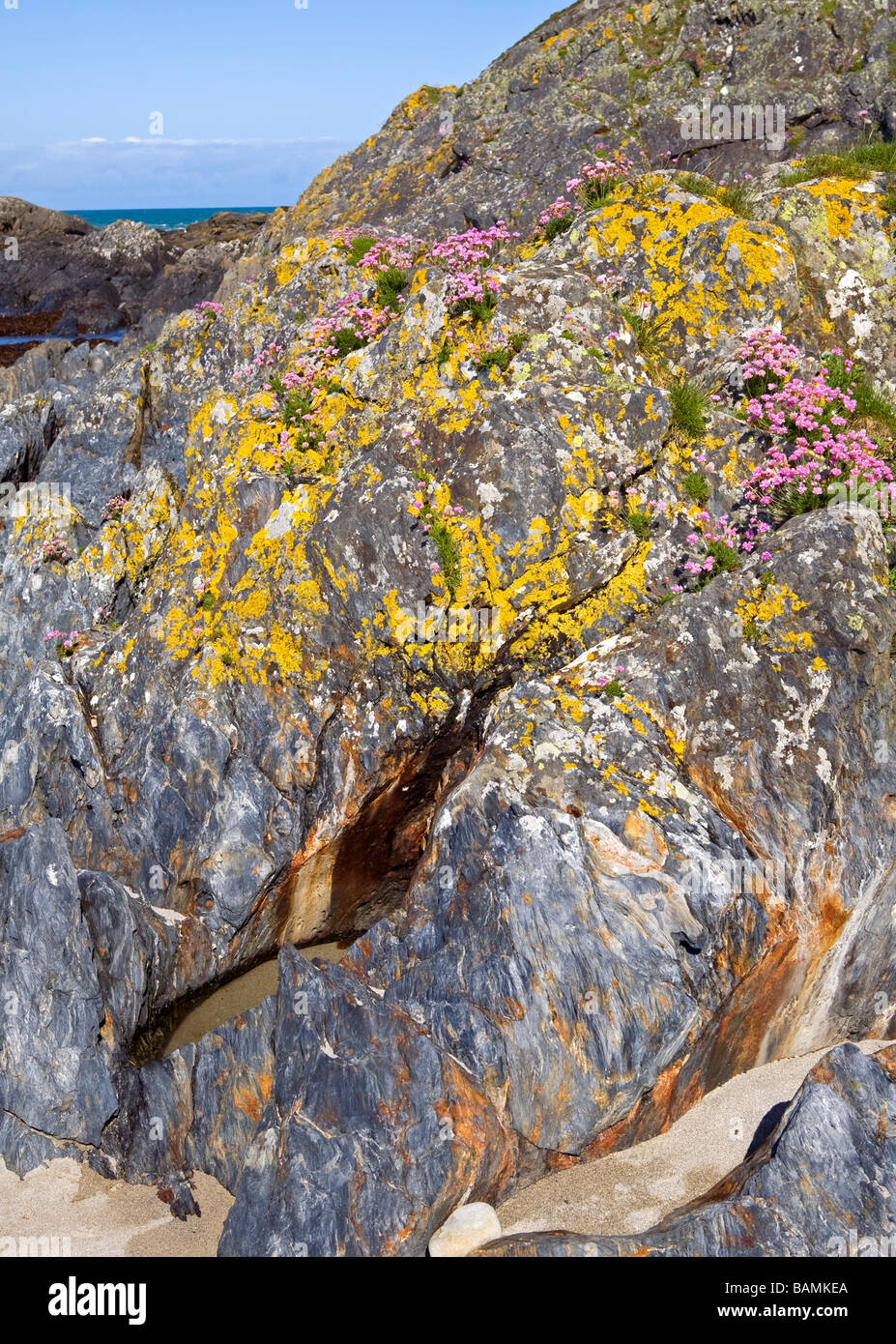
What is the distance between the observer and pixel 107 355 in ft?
117

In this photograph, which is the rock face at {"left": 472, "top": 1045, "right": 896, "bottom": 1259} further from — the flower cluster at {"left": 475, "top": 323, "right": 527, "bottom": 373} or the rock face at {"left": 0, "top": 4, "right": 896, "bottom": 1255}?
the flower cluster at {"left": 475, "top": 323, "right": 527, "bottom": 373}

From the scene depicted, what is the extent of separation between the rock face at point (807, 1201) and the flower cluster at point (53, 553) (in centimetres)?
1266

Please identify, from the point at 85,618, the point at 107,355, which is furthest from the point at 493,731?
the point at 107,355

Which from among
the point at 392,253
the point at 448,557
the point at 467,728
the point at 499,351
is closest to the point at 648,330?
the point at 499,351

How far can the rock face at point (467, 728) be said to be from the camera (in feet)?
25.6

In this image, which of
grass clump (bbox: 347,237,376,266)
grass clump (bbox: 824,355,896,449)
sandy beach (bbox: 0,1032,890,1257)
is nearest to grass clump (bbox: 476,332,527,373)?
grass clump (bbox: 824,355,896,449)

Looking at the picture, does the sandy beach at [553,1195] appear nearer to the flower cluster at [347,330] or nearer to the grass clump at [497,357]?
the grass clump at [497,357]
